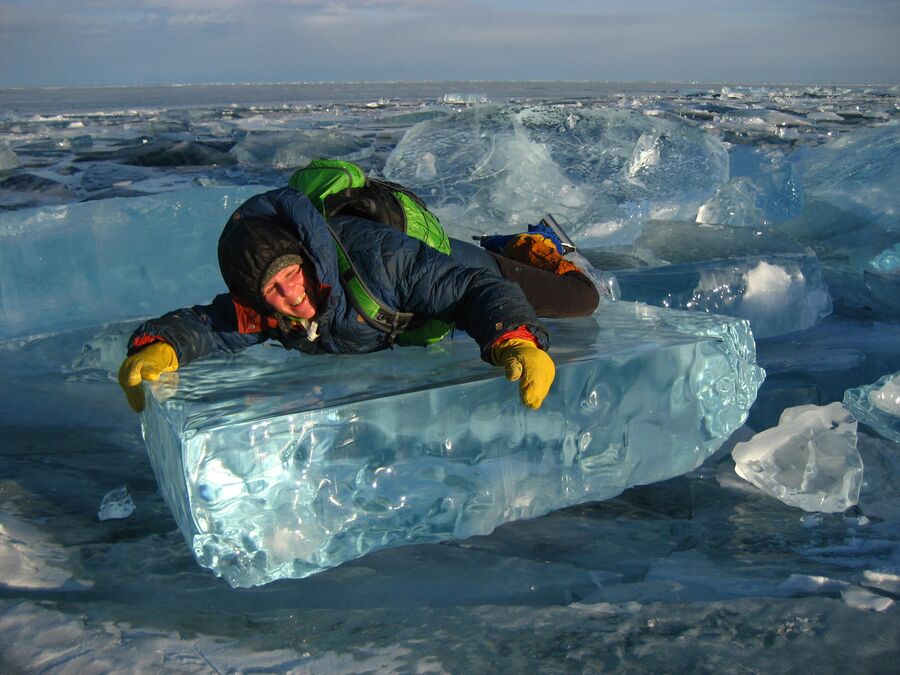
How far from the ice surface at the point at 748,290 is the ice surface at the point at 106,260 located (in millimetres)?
1957

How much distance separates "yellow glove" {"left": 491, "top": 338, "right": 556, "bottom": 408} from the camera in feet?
5.98

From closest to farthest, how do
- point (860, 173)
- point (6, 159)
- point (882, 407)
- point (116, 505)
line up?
point (116, 505), point (882, 407), point (860, 173), point (6, 159)

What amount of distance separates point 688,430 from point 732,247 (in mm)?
2415

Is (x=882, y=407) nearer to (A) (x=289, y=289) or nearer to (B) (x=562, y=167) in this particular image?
(A) (x=289, y=289)

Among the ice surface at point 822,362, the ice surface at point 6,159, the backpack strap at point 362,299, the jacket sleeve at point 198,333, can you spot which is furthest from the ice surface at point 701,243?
the ice surface at point 6,159

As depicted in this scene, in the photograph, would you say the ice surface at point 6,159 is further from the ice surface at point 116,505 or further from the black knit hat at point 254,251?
the black knit hat at point 254,251

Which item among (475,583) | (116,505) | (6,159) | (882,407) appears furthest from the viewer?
(6,159)

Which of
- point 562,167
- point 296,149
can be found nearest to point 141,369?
point 562,167

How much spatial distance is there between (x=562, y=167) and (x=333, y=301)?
4.27 metres

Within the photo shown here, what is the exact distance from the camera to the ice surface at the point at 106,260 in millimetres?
3537

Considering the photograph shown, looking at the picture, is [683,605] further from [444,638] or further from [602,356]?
[602,356]

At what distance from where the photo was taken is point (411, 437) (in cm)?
190

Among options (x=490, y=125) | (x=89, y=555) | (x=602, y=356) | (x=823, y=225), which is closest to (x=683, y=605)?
(x=602, y=356)

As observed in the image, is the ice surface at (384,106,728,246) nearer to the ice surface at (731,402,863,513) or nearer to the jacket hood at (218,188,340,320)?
the ice surface at (731,402,863,513)
